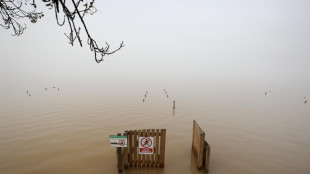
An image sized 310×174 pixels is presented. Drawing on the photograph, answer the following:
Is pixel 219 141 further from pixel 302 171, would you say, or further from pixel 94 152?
pixel 94 152

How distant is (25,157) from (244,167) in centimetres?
973

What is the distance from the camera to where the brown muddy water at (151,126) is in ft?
24.4

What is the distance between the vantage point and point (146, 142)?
249 inches

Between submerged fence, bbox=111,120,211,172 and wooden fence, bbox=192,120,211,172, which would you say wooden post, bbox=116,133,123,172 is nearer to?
submerged fence, bbox=111,120,211,172

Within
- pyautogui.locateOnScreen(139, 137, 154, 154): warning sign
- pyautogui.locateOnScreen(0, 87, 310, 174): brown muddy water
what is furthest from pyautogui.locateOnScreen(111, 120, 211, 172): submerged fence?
pyautogui.locateOnScreen(0, 87, 310, 174): brown muddy water

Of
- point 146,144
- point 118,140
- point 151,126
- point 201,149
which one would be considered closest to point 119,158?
point 118,140

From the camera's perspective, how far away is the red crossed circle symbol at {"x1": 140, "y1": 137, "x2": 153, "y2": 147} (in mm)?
6285

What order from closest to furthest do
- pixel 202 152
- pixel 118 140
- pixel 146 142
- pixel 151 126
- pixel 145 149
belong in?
pixel 118 140 → pixel 146 142 → pixel 145 149 → pixel 202 152 → pixel 151 126

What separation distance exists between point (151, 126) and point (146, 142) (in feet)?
19.6

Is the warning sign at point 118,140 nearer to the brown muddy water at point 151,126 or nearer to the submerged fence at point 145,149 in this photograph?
the submerged fence at point 145,149

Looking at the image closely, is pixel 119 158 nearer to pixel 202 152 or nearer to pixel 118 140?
pixel 118 140

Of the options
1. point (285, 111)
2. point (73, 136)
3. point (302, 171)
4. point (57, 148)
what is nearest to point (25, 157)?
point (57, 148)

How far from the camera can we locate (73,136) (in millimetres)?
10352

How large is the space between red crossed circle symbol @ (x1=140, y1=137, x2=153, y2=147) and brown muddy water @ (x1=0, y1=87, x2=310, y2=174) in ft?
4.30
